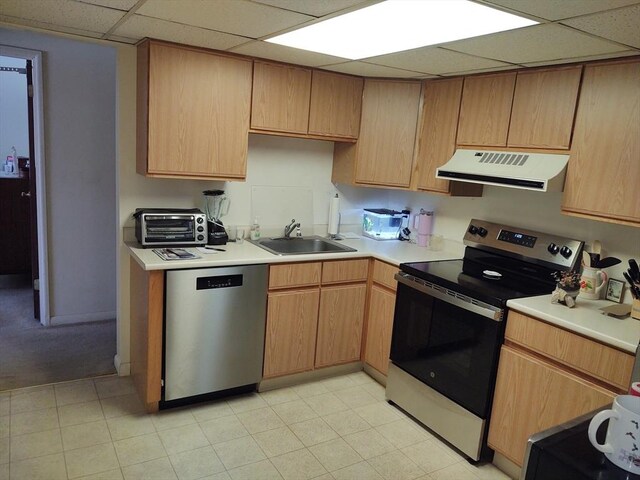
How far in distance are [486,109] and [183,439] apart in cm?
260

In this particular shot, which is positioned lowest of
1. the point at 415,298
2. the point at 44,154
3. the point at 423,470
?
the point at 423,470

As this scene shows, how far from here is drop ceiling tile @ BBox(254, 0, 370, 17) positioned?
1.82 m

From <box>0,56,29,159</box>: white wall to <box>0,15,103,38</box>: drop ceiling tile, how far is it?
3.25 meters

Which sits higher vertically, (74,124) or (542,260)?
(74,124)

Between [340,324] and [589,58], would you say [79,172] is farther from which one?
[589,58]

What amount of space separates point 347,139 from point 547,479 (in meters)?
2.80

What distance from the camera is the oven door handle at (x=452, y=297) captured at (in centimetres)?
247

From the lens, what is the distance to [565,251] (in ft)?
9.08

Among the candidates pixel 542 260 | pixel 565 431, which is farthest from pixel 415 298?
pixel 565 431

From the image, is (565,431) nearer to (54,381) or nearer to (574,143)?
(574,143)

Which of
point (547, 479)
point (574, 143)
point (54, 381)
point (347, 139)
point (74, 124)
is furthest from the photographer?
point (74, 124)

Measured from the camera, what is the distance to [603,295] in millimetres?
2605

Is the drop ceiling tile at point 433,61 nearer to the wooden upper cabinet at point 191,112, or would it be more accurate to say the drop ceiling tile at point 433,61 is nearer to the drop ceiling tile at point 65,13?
the wooden upper cabinet at point 191,112

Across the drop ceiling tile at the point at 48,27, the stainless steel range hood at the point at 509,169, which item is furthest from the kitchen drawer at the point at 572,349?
the drop ceiling tile at the point at 48,27
